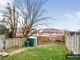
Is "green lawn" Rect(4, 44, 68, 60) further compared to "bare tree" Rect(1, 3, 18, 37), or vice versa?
"bare tree" Rect(1, 3, 18, 37)

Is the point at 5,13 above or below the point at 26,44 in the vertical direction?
above

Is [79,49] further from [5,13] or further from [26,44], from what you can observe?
[5,13]

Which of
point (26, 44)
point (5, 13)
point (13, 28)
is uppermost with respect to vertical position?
point (5, 13)

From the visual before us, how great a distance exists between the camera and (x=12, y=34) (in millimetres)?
37312

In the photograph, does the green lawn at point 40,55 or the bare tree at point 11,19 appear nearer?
the green lawn at point 40,55

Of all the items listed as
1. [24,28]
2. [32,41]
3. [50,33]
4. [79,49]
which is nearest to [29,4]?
[24,28]

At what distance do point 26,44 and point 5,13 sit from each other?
22.9 ft

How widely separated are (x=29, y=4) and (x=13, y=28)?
208 inches

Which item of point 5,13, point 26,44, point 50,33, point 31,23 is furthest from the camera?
point 50,33

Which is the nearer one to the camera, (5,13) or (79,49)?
(79,49)

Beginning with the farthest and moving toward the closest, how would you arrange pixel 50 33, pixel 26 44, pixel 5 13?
1. pixel 50 33
2. pixel 5 13
3. pixel 26 44

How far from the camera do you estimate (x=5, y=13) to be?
35938 mm

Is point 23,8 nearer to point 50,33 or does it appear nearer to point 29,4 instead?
point 29,4

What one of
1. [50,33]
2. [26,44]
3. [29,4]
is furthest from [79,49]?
[50,33]
